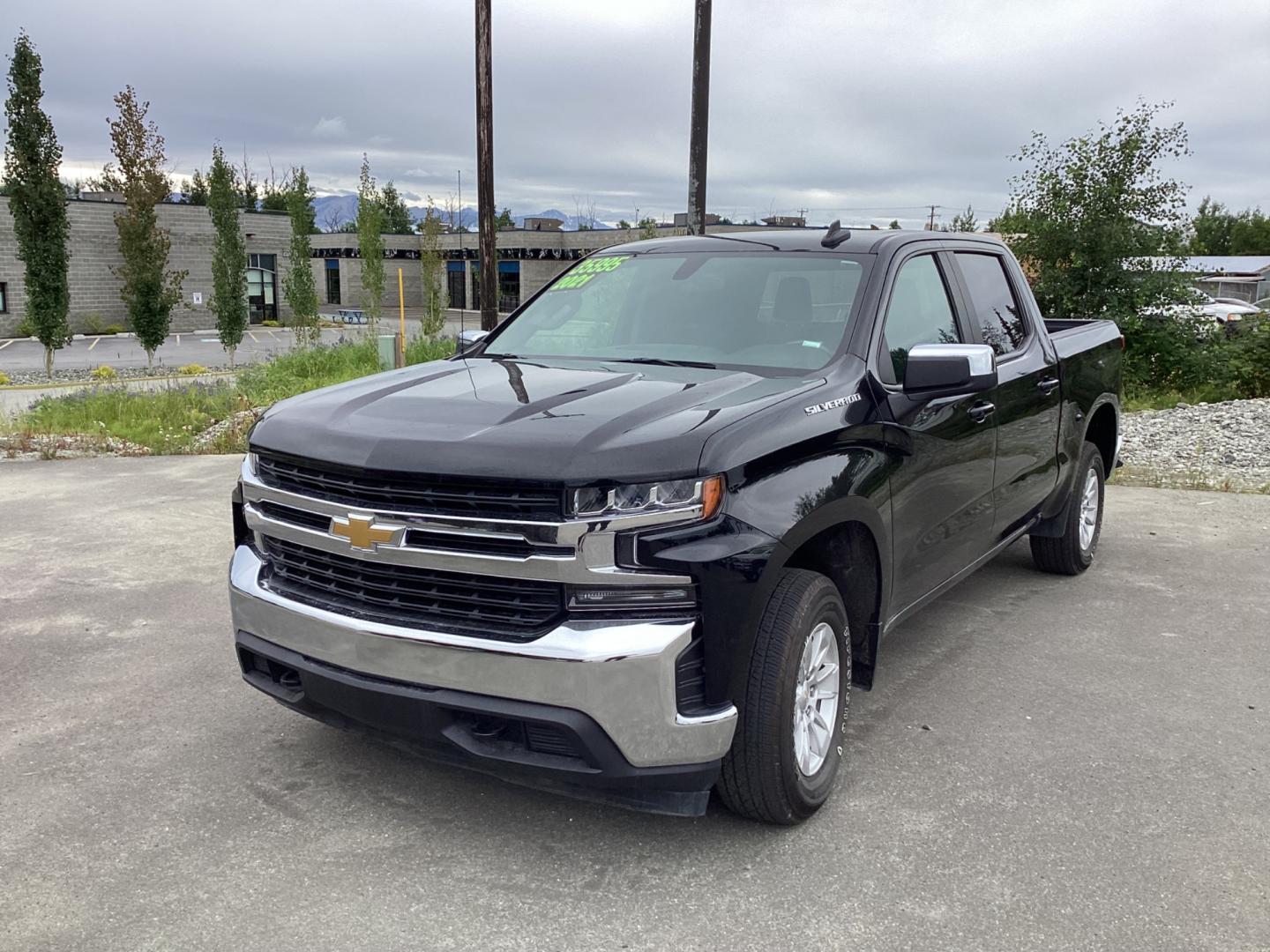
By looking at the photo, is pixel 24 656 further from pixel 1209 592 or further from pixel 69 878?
pixel 1209 592

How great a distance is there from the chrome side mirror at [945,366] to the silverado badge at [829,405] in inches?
10.6

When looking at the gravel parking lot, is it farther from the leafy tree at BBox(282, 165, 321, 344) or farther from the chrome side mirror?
the leafy tree at BBox(282, 165, 321, 344)

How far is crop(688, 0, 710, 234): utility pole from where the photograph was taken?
14391 mm

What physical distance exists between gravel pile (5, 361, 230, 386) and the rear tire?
22.0 meters

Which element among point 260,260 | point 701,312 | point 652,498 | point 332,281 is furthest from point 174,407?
point 332,281

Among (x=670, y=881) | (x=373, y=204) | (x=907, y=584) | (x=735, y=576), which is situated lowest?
(x=670, y=881)

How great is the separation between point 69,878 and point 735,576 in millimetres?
2123

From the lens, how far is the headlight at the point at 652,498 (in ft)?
9.29

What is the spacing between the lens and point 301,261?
27422 millimetres

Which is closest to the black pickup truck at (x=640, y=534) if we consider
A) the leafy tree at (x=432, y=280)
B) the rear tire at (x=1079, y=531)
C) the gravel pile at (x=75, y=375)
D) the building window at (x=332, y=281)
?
the rear tire at (x=1079, y=531)

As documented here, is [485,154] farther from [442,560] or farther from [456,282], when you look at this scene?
[456,282]

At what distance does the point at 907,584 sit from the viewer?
404 cm

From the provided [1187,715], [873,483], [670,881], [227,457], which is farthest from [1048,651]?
[227,457]

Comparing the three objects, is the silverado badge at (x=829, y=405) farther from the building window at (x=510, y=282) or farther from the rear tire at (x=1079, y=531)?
the building window at (x=510, y=282)
